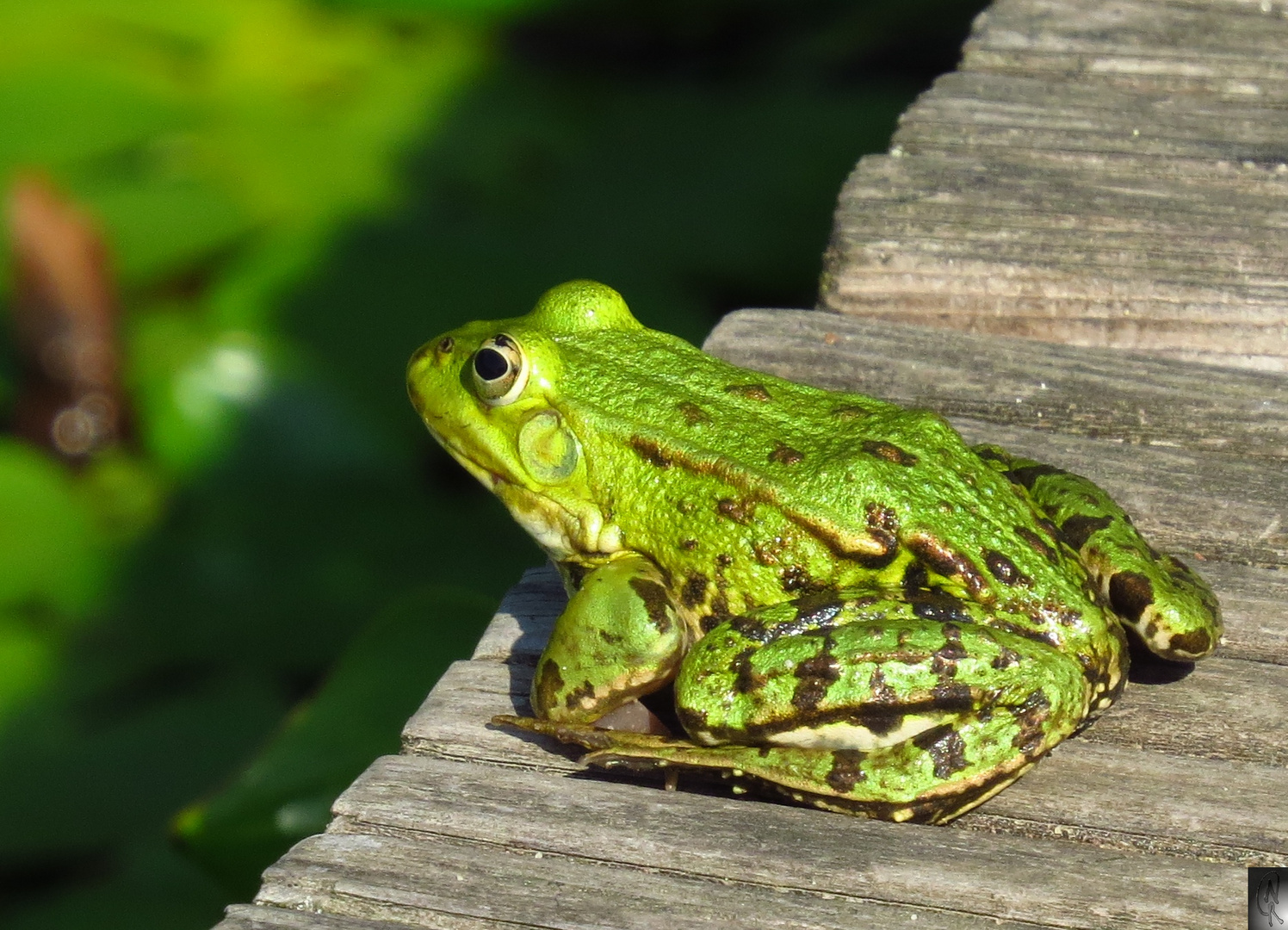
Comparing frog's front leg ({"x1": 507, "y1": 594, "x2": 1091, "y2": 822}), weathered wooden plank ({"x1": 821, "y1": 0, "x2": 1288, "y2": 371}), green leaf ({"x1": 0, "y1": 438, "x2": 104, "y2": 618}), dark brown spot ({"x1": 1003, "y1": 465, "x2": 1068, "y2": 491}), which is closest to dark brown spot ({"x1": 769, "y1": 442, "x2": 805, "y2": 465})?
frog's front leg ({"x1": 507, "y1": 594, "x2": 1091, "y2": 822})

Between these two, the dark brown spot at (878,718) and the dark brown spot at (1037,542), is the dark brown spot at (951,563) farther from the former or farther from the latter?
the dark brown spot at (878,718)

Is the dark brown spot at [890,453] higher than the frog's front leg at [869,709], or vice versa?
the dark brown spot at [890,453]

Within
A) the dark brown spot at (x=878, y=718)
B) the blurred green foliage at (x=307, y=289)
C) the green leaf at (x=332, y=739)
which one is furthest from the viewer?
the blurred green foliage at (x=307, y=289)

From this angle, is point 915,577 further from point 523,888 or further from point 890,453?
point 523,888

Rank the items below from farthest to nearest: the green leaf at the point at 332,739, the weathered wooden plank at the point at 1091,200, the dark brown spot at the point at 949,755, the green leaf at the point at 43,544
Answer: the green leaf at the point at 43,544 < the green leaf at the point at 332,739 < the weathered wooden plank at the point at 1091,200 < the dark brown spot at the point at 949,755

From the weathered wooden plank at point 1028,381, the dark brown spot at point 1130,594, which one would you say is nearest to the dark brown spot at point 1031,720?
the dark brown spot at point 1130,594

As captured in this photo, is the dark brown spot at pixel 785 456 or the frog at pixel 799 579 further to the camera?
the dark brown spot at pixel 785 456

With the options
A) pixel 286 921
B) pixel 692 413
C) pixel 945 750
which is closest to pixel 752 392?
pixel 692 413
